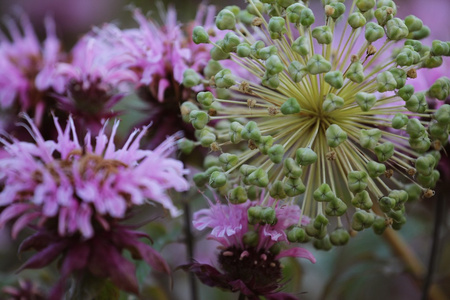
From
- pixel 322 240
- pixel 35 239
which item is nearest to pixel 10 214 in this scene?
pixel 35 239

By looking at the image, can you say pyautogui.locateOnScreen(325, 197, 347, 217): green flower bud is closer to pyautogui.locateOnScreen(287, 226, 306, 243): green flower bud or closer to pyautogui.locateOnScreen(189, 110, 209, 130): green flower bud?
pyautogui.locateOnScreen(287, 226, 306, 243): green flower bud

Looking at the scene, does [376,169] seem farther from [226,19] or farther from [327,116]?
[226,19]

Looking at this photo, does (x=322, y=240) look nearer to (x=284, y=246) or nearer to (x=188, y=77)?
(x=284, y=246)

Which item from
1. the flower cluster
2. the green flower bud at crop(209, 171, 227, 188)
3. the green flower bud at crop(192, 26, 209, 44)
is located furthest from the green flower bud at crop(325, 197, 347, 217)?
the green flower bud at crop(192, 26, 209, 44)

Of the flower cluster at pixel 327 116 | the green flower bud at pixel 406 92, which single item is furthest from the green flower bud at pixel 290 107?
the green flower bud at pixel 406 92

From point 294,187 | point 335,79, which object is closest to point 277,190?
point 294,187

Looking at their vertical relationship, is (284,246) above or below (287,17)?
below

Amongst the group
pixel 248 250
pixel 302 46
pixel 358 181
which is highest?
pixel 302 46
